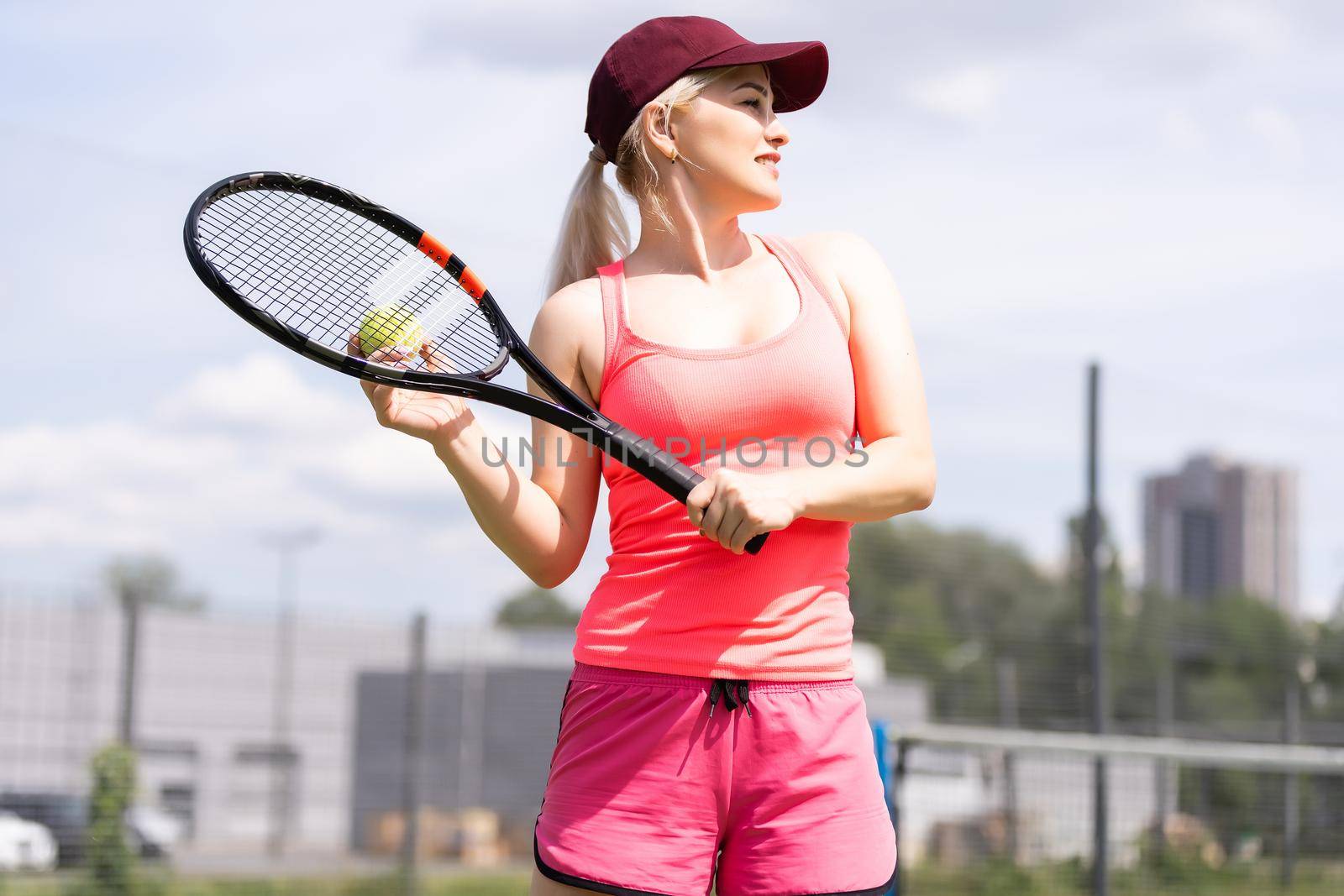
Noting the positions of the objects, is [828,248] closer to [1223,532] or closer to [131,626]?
[131,626]

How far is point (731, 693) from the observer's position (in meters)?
1.60

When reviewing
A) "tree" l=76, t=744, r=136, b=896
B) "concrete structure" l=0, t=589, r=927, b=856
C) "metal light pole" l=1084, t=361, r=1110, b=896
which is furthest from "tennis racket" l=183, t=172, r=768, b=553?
"tree" l=76, t=744, r=136, b=896

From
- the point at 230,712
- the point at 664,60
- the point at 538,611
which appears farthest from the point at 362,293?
the point at 538,611

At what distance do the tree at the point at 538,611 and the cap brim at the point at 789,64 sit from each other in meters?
6.16

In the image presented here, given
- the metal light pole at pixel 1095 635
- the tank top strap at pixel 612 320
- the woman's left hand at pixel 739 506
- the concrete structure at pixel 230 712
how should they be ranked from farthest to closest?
1. the concrete structure at pixel 230 712
2. the metal light pole at pixel 1095 635
3. the tank top strap at pixel 612 320
4. the woman's left hand at pixel 739 506

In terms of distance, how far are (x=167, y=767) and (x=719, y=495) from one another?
5.12m

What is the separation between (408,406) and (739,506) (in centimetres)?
46

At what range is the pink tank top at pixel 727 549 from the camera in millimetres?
1625

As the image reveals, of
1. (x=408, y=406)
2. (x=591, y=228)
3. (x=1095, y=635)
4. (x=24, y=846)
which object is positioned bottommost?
(x=24, y=846)

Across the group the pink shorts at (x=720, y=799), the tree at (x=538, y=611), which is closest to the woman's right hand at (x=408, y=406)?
the pink shorts at (x=720, y=799)

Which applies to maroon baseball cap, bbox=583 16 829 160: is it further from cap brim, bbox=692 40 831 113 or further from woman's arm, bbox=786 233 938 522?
woman's arm, bbox=786 233 938 522

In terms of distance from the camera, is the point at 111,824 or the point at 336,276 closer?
the point at 336,276

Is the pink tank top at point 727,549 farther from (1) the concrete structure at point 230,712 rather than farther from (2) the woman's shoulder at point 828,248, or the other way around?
(1) the concrete structure at point 230,712

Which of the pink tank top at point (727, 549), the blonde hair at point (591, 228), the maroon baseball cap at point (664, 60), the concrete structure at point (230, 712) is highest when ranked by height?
the maroon baseball cap at point (664, 60)
